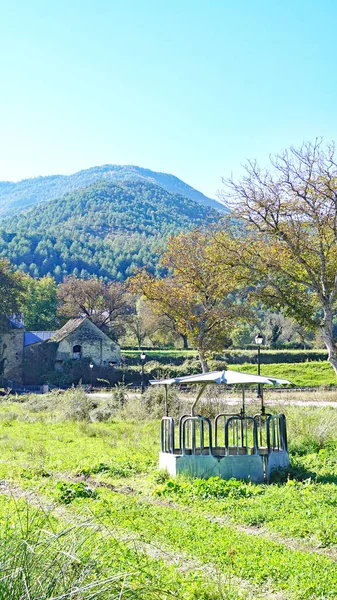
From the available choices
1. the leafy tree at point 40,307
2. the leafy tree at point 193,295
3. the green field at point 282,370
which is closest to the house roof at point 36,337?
the green field at point 282,370

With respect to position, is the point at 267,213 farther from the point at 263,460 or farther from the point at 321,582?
the point at 321,582

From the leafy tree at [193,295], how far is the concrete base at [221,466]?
18325 mm

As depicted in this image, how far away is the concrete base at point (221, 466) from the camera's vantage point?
40.3 ft

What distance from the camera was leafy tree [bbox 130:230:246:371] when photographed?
31500mm

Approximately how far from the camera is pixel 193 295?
106 ft

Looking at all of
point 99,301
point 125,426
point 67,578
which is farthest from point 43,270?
point 67,578

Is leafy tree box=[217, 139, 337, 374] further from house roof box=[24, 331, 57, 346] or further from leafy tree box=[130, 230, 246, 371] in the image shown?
house roof box=[24, 331, 57, 346]

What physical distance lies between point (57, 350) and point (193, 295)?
28533mm

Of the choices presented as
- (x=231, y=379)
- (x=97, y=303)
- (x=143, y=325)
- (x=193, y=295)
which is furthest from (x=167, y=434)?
(x=97, y=303)

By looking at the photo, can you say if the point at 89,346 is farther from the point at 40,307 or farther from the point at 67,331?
the point at 40,307

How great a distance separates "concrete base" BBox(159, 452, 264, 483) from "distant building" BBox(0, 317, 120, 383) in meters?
44.6

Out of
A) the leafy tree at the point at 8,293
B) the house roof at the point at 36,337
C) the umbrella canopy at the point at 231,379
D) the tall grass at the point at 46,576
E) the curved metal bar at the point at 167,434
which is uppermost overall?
the leafy tree at the point at 8,293

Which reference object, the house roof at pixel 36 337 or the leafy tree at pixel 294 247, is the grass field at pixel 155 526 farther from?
the house roof at pixel 36 337

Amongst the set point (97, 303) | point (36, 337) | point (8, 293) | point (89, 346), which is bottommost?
point (89, 346)
